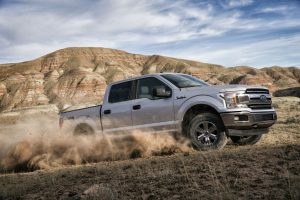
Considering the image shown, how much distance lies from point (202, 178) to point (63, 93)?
114809 millimetres

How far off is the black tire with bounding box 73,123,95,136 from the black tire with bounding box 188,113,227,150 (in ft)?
9.24

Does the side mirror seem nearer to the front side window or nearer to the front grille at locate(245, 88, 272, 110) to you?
the front side window

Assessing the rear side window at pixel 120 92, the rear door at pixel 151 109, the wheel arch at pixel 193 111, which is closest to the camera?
the wheel arch at pixel 193 111

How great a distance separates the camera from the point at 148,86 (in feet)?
32.2

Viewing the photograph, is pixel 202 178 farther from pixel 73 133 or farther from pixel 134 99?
pixel 73 133

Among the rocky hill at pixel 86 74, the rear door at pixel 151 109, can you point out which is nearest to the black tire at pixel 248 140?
the rear door at pixel 151 109

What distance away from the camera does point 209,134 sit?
875 centimetres

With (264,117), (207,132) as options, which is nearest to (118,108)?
(207,132)

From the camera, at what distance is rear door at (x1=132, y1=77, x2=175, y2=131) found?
925 centimetres

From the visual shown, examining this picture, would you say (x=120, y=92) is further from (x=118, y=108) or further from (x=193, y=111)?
(x=193, y=111)

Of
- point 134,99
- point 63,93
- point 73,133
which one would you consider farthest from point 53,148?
point 63,93

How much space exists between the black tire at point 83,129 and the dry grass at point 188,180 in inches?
98.4

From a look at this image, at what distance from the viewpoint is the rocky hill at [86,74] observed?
114769 millimetres

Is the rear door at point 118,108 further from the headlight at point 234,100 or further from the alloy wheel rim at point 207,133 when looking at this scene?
the headlight at point 234,100
